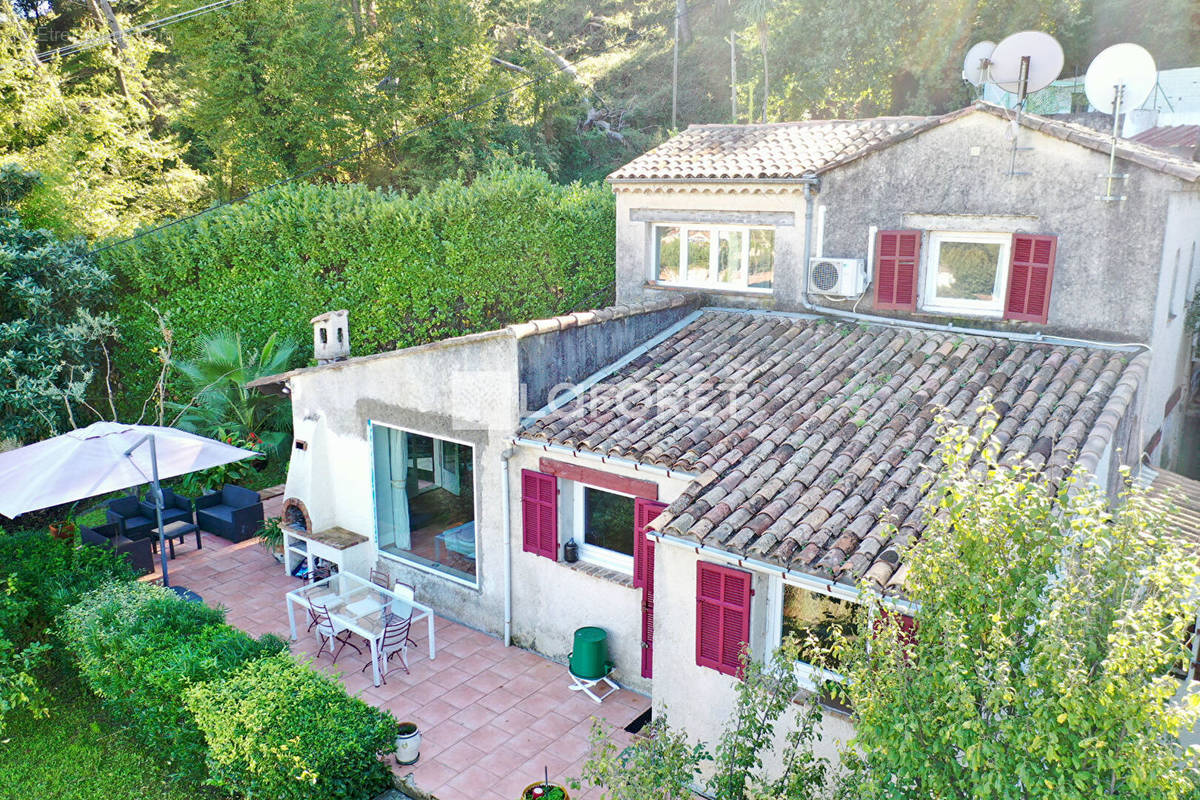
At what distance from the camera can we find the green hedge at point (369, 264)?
21094 mm

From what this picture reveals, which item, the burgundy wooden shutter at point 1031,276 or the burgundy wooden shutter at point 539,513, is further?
the burgundy wooden shutter at point 1031,276

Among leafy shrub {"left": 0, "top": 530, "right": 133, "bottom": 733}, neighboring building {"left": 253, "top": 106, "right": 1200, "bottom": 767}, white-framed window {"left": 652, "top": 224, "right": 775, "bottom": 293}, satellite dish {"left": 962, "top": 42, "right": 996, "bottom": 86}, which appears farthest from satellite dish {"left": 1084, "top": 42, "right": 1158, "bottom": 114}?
leafy shrub {"left": 0, "top": 530, "right": 133, "bottom": 733}

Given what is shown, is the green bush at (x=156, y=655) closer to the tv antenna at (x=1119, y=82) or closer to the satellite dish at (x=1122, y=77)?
the tv antenna at (x=1119, y=82)

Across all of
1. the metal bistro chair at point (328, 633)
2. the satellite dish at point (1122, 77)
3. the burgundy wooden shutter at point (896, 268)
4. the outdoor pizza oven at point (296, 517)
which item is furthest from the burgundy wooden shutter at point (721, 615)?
the satellite dish at point (1122, 77)

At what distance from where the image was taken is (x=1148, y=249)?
12.3 metres

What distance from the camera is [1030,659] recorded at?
5.32 m

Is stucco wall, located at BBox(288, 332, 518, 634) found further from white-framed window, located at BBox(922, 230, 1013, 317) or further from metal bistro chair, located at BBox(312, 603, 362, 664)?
white-framed window, located at BBox(922, 230, 1013, 317)

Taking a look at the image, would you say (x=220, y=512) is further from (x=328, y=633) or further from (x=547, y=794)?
(x=547, y=794)

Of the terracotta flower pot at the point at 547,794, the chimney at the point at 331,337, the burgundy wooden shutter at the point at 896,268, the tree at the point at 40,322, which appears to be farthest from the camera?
the tree at the point at 40,322

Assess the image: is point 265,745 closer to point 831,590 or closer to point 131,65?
point 831,590

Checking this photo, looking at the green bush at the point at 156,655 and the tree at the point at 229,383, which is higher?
the tree at the point at 229,383

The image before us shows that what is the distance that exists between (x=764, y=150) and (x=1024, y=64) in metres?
4.79

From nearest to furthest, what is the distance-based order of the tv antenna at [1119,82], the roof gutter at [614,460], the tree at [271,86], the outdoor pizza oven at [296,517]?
1. the roof gutter at [614,460]
2. the tv antenna at [1119,82]
3. the outdoor pizza oven at [296,517]
4. the tree at [271,86]

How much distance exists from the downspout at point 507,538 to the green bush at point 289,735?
3462 millimetres
